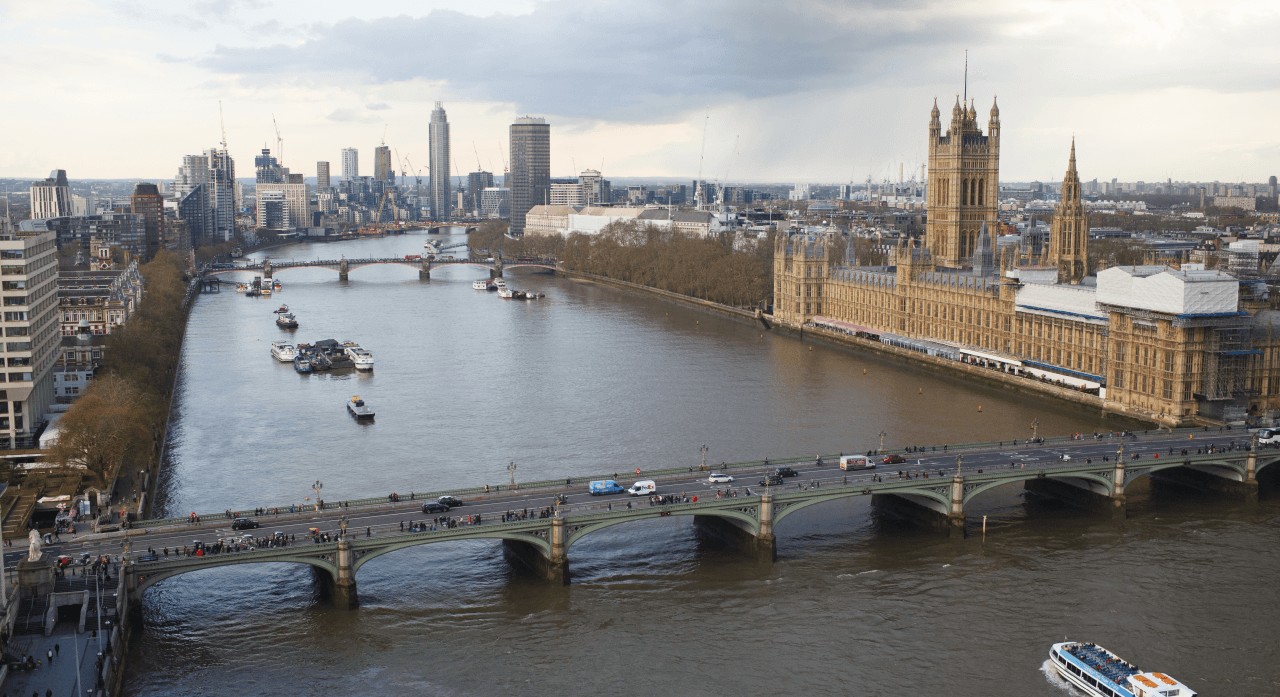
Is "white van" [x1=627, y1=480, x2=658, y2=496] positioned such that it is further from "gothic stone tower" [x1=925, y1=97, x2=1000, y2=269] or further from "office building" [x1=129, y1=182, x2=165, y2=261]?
"office building" [x1=129, y1=182, x2=165, y2=261]

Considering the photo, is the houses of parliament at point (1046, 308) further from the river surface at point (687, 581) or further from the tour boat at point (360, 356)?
the tour boat at point (360, 356)

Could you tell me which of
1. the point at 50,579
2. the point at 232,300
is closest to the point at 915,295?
the point at 50,579

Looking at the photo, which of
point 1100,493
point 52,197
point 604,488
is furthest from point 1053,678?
point 52,197

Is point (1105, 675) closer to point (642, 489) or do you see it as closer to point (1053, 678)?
point (1053, 678)

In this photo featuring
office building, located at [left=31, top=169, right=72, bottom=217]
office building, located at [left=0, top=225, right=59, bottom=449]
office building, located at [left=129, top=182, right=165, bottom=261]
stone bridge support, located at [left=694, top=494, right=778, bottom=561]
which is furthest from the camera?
office building, located at [left=31, top=169, right=72, bottom=217]

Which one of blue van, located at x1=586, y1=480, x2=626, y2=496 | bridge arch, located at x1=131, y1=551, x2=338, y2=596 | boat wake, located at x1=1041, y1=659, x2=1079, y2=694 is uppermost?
blue van, located at x1=586, y1=480, x2=626, y2=496

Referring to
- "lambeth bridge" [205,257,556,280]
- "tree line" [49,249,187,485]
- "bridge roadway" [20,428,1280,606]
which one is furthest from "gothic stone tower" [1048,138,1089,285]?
"lambeth bridge" [205,257,556,280]

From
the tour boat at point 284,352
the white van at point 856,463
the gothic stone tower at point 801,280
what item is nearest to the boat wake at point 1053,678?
the white van at point 856,463
